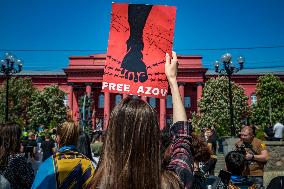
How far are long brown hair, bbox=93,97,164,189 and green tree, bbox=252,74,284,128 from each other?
4664 centimetres

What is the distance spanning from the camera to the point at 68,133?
9.91 feet

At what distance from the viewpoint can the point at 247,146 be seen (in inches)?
215

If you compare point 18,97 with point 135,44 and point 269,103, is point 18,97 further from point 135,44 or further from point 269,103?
point 135,44

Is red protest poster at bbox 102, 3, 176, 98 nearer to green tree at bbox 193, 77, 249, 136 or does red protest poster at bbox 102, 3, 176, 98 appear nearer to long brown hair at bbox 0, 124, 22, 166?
long brown hair at bbox 0, 124, 22, 166

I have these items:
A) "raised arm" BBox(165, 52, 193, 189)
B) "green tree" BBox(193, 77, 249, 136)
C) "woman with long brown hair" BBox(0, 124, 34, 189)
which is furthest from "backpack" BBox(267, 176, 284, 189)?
"green tree" BBox(193, 77, 249, 136)

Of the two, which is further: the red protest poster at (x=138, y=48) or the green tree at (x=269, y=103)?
the green tree at (x=269, y=103)

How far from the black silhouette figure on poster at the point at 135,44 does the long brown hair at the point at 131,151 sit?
176cm

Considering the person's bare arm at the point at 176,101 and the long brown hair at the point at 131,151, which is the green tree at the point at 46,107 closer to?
the person's bare arm at the point at 176,101

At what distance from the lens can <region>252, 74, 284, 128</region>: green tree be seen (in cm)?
4606

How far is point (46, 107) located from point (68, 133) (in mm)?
46922

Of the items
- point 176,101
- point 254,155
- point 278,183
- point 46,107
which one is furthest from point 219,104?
point 176,101

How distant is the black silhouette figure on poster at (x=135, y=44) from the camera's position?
3336 millimetres

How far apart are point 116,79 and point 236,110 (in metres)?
40.3

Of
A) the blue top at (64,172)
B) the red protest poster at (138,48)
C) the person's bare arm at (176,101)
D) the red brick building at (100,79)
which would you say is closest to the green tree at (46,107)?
the red brick building at (100,79)
